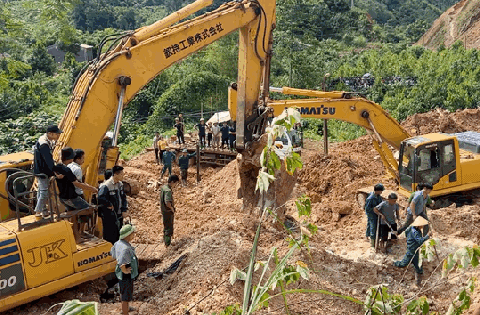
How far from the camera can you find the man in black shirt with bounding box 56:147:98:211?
7.73 metres

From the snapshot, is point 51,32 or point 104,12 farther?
point 104,12

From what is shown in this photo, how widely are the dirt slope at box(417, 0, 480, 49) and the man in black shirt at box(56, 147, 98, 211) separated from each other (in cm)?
3531

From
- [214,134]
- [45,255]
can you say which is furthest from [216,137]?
[45,255]

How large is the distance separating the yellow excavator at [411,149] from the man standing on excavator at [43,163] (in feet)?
16.2

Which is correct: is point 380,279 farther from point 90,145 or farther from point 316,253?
point 90,145

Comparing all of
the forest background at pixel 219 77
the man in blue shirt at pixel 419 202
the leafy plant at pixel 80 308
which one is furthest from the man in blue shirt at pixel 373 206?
the forest background at pixel 219 77

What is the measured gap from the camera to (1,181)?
872cm

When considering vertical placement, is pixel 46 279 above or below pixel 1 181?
below

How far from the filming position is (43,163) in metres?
7.60

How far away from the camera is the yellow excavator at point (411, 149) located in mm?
12109

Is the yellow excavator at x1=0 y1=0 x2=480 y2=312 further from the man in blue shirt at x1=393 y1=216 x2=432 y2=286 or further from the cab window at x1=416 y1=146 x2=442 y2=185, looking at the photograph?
the man in blue shirt at x1=393 y1=216 x2=432 y2=286

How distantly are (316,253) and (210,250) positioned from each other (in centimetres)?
194

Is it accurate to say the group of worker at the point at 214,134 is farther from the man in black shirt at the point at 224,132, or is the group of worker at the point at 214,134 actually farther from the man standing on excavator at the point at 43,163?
the man standing on excavator at the point at 43,163

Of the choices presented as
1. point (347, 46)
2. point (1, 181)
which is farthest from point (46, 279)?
point (347, 46)
